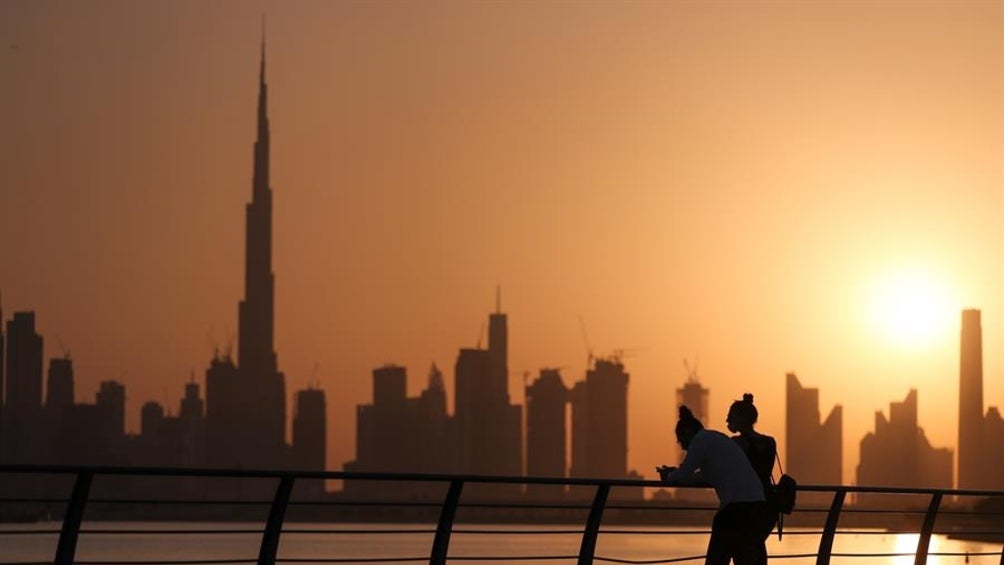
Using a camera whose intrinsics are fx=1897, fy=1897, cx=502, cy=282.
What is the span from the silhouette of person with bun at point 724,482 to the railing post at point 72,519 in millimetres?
3961

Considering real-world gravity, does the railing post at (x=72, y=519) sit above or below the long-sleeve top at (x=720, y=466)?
below

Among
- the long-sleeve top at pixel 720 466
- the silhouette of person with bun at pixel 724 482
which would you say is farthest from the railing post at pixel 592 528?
the long-sleeve top at pixel 720 466

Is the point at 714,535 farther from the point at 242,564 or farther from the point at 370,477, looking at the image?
the point at 242,564

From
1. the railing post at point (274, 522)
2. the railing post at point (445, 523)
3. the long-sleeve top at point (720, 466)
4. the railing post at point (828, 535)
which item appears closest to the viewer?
the railing post at point (274, 522)

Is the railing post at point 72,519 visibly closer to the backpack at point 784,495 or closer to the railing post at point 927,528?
the backpack at point 784,495

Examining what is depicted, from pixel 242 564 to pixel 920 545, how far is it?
7634 millimetres

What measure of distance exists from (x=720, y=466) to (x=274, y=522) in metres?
2.96

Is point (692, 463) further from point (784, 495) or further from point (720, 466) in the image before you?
point (784, 495)

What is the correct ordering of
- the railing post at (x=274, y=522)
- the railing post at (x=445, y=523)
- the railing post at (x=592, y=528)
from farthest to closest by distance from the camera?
1. the railing post at (x=592, y=528)
2. the railing post at (x=445, y=523)
3. the railing post at (x=274, y=522)

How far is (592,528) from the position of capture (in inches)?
546

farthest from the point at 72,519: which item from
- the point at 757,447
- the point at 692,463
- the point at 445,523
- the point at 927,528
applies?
the point at 927,528

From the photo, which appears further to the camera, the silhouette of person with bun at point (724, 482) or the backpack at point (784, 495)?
the backpack at point (784, 495)

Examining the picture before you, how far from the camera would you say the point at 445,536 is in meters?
13.0

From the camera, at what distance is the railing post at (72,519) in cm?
1084
